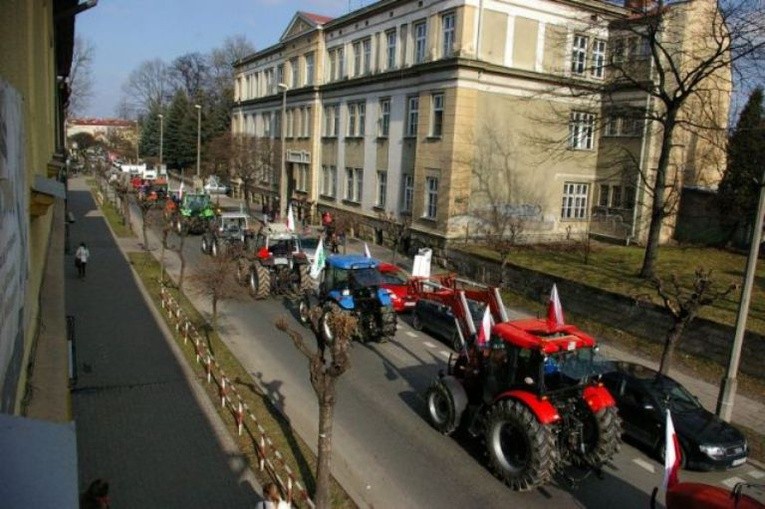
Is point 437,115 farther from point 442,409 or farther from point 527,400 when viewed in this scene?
point 527,400

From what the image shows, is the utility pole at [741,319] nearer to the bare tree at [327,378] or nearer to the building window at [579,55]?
the bare tree at [327,378]

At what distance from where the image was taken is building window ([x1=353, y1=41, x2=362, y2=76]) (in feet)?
121

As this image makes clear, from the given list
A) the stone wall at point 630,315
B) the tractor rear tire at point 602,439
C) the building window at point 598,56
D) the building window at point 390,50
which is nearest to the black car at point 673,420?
A: the tractor rear tire at point 602,439

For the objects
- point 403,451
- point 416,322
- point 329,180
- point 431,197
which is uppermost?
point 329,180

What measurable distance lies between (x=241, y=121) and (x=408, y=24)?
31.9 meters

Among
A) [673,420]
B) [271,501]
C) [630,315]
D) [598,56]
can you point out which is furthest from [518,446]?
[598,56]

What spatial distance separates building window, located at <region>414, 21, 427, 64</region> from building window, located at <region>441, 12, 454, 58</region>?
1.57 metres

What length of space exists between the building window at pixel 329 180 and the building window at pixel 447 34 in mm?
13221

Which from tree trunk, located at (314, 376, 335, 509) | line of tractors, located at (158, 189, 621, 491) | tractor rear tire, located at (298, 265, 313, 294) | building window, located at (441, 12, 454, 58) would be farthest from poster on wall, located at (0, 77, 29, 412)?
building window, located at (441, 12, 454, 58)

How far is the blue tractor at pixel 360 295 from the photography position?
641 inches

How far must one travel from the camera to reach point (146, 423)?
11250 mm

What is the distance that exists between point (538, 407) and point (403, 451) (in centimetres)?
274

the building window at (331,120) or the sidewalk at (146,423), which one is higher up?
the building window at (331,120)

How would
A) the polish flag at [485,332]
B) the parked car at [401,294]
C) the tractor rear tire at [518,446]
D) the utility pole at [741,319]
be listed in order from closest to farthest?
the tractor rear tire at [518,446]
the utility pole at [741,319]
the polish flag at [485,332]
the parked car at [401,294]
